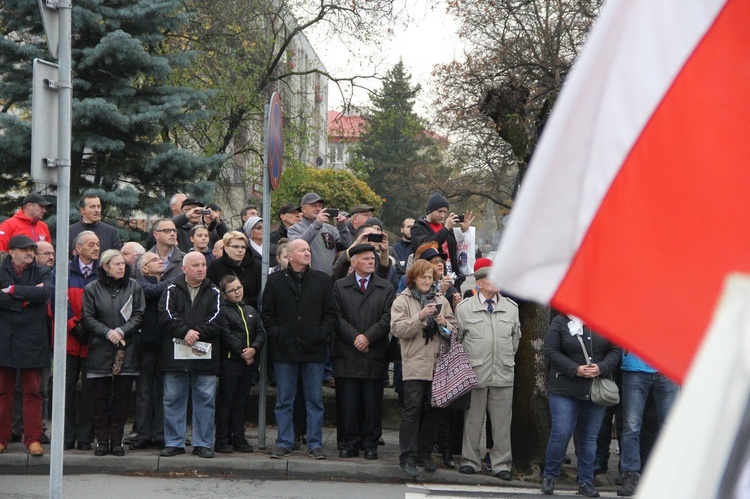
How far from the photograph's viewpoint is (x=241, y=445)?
10.8 metres

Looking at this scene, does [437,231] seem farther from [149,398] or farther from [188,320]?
[149,398]

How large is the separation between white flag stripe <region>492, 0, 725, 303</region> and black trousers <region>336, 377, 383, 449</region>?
8.80 m

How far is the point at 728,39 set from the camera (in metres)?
2.19

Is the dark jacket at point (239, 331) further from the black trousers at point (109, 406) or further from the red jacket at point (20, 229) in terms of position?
the red jacket at point (20, 229)

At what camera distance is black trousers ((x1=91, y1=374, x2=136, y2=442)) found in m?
10.3

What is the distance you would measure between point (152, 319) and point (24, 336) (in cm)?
130

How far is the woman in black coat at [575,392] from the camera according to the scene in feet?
32.8

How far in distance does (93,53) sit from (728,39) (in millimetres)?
14396

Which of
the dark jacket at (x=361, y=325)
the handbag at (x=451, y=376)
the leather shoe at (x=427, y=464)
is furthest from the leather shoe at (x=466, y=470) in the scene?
the dark jacket at (x=361, y=325)

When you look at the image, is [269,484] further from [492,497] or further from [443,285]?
[443,285]

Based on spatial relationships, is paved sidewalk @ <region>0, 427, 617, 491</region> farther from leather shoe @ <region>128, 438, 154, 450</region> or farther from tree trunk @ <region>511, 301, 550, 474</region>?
tree trunk @ <region>511, 301, 550, 474</region>

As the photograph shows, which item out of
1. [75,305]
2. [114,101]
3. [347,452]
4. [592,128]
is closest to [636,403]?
[347,452]

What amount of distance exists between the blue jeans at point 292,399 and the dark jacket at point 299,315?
13 cm

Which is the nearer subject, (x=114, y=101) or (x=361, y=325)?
(x=361, y=325)
